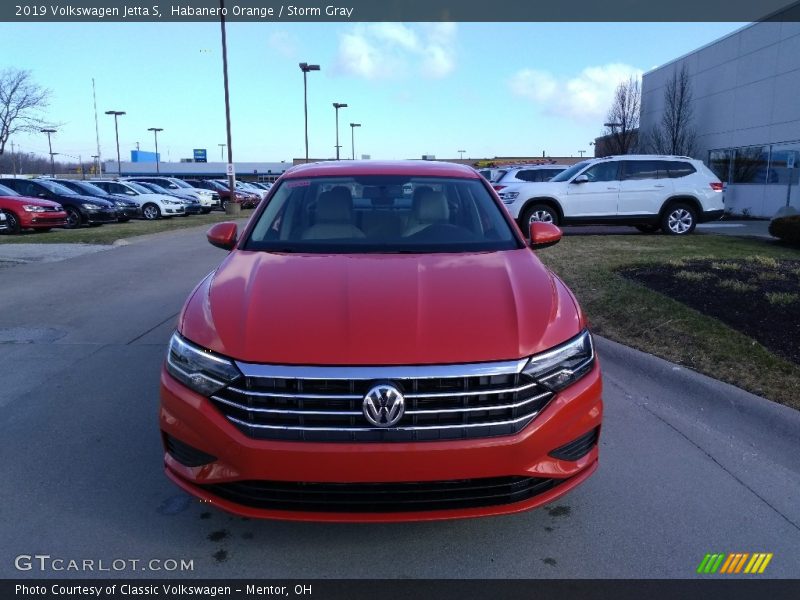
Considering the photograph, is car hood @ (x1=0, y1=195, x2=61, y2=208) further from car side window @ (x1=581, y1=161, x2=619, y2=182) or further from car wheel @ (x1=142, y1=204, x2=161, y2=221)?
car side window @ (x1=581, y1=161, x2=619, y2=182)

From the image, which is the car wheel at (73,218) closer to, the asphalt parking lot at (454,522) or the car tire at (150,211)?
the car tire at (150,211)

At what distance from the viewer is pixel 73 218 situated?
782 inches

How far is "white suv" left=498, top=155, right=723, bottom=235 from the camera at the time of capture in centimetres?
1451

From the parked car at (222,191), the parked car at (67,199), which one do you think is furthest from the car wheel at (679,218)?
the parked car at (222,191)

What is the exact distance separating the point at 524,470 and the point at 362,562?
33.4 inches

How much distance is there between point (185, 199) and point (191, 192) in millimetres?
1915

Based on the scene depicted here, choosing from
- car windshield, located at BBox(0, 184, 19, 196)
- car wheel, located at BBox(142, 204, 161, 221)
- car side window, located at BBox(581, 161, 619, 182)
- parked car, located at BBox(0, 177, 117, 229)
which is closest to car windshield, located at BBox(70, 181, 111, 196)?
parked car, located at BBox(0, 177, 117, 229)

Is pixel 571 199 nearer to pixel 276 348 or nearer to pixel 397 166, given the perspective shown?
pixel 397 166

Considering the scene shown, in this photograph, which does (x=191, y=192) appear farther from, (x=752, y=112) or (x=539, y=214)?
(x=752, y=112)

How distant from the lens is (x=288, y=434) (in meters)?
2.47

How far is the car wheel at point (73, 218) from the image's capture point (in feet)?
64.7

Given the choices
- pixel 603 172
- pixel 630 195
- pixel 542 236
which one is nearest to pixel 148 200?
pixel 603 172

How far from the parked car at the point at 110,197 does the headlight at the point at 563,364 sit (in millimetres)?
21535

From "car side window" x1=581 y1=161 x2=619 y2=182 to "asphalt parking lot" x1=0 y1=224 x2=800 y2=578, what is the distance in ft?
33.1
